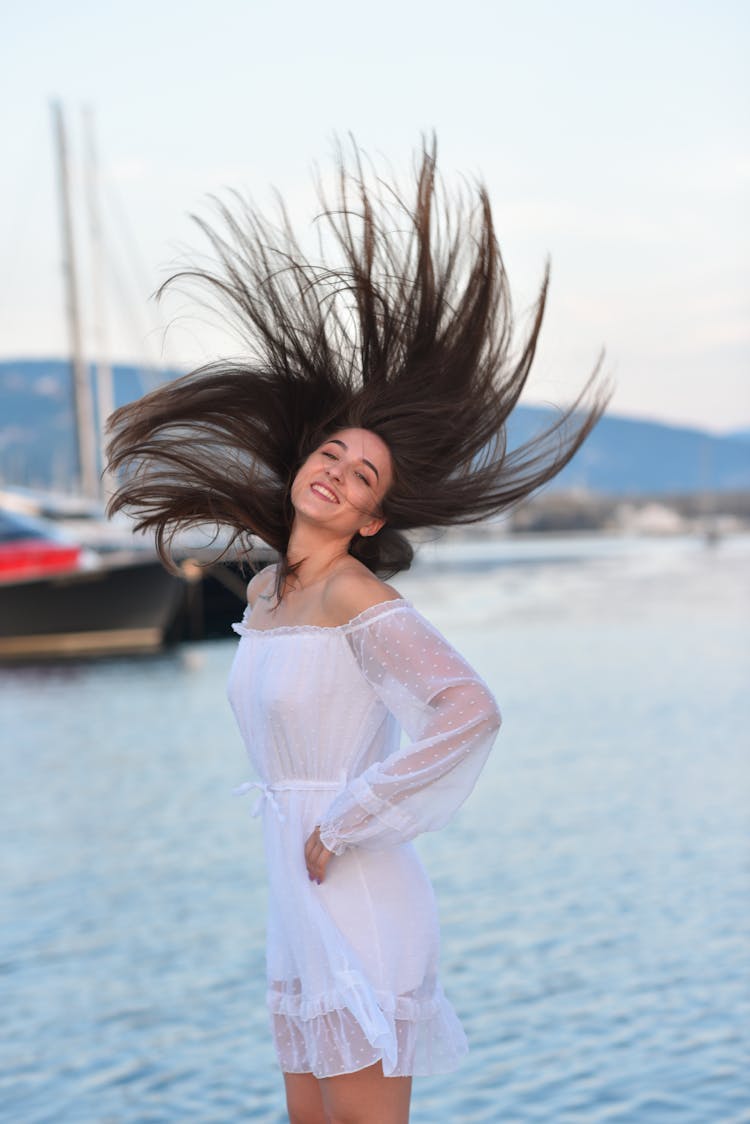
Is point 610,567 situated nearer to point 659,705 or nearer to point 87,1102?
point 659,705

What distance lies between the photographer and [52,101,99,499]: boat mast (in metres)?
35.2

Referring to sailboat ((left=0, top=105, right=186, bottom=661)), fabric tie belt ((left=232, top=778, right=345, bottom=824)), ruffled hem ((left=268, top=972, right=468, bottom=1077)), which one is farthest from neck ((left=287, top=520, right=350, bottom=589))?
sailboat ((left=0, top=105, right=186, bottom=661))

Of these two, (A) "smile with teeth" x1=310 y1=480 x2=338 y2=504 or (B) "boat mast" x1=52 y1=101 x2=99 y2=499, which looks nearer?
(A) "smile with teeth" x1=310 y1=480 x2=338 y2=504

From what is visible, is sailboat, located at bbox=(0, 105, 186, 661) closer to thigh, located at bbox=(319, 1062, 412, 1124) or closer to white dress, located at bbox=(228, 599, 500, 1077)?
white dress, located at bbox=(228, 599, 500, 1077)

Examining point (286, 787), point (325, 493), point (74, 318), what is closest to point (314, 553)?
point (325, 493)

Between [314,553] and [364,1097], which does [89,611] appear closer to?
[314,553]

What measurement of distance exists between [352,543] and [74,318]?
33.5m

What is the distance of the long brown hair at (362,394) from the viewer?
10.3 ft

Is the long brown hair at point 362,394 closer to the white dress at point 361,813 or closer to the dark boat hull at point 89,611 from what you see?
the white dress at point 361,813

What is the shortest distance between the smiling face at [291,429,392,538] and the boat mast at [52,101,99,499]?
3258cm

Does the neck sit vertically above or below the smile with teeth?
below

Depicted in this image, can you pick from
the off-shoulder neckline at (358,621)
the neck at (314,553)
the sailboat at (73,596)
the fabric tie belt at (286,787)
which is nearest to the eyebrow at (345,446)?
the neck at (314,553)

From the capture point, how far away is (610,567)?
60750 millimetres

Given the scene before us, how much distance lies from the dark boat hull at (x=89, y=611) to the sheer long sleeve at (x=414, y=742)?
24.2 m
